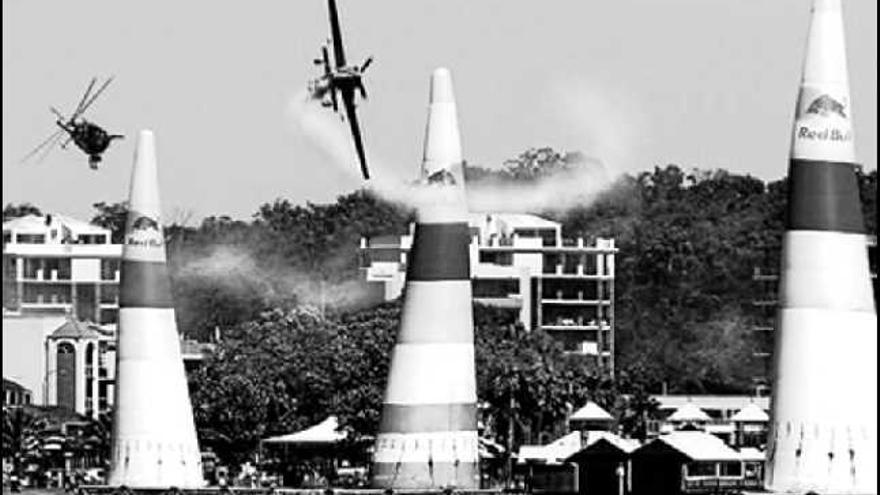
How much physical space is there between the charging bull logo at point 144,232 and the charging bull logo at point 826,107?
19836 millimetres

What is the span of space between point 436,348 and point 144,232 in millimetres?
9668

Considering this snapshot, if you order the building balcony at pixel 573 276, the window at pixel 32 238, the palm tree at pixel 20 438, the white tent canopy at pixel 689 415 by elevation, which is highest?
the window at pixel 32 238

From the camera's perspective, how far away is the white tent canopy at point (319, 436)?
10450 cm

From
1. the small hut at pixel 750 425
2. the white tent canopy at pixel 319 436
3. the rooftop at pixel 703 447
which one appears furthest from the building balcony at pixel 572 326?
the rooftop at pixel 703 447

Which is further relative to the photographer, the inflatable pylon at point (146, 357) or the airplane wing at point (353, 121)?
the inflatable pylon at point (146, 357)

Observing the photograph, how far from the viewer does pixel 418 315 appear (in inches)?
2564

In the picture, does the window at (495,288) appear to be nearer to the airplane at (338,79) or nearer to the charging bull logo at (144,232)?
the charging bull logo at (144,232)

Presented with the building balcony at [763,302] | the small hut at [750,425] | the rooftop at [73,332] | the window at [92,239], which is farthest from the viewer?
the window at [92,239]

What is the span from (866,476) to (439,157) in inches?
488

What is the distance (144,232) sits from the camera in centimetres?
7188

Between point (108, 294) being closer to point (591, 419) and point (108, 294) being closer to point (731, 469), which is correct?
point (731, 469)

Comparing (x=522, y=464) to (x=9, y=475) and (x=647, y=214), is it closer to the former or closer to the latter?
(x=9, y=475)

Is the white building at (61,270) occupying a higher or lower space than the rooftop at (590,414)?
higher

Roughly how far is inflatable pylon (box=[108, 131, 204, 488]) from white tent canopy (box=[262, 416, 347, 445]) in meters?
31.6
